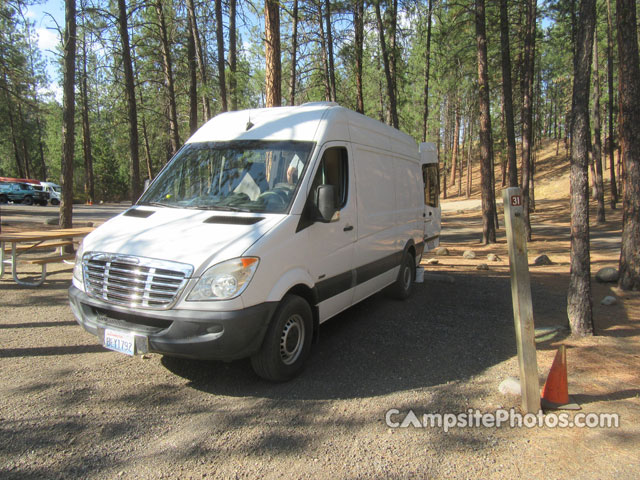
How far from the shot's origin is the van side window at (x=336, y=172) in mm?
4867

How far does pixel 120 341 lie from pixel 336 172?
288cm

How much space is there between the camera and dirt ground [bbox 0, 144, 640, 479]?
9.98ft

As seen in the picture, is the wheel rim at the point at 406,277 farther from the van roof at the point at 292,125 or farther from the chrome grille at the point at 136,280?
the chrome grille at the point at 136,280

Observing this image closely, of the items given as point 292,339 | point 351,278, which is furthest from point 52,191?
point 292,339

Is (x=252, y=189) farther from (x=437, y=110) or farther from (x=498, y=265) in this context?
(x=437, y=110)

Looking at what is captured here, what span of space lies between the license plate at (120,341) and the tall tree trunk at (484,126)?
13189 mm

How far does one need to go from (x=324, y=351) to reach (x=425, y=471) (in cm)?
228

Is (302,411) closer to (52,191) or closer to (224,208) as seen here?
(224,208)

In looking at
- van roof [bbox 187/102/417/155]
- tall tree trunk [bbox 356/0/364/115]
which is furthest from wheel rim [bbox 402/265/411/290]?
tall tree trunk [bbox 356/0/364/115]

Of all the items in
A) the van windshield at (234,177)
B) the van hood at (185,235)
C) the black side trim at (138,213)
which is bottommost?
the van hood at (185,235)

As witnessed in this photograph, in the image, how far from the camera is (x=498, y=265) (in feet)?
38.0

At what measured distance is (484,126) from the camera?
15.0 meters

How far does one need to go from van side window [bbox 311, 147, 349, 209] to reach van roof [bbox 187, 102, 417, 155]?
170 mm

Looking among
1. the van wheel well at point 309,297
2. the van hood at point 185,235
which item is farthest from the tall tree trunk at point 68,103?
the van wheel well at point 309,297
